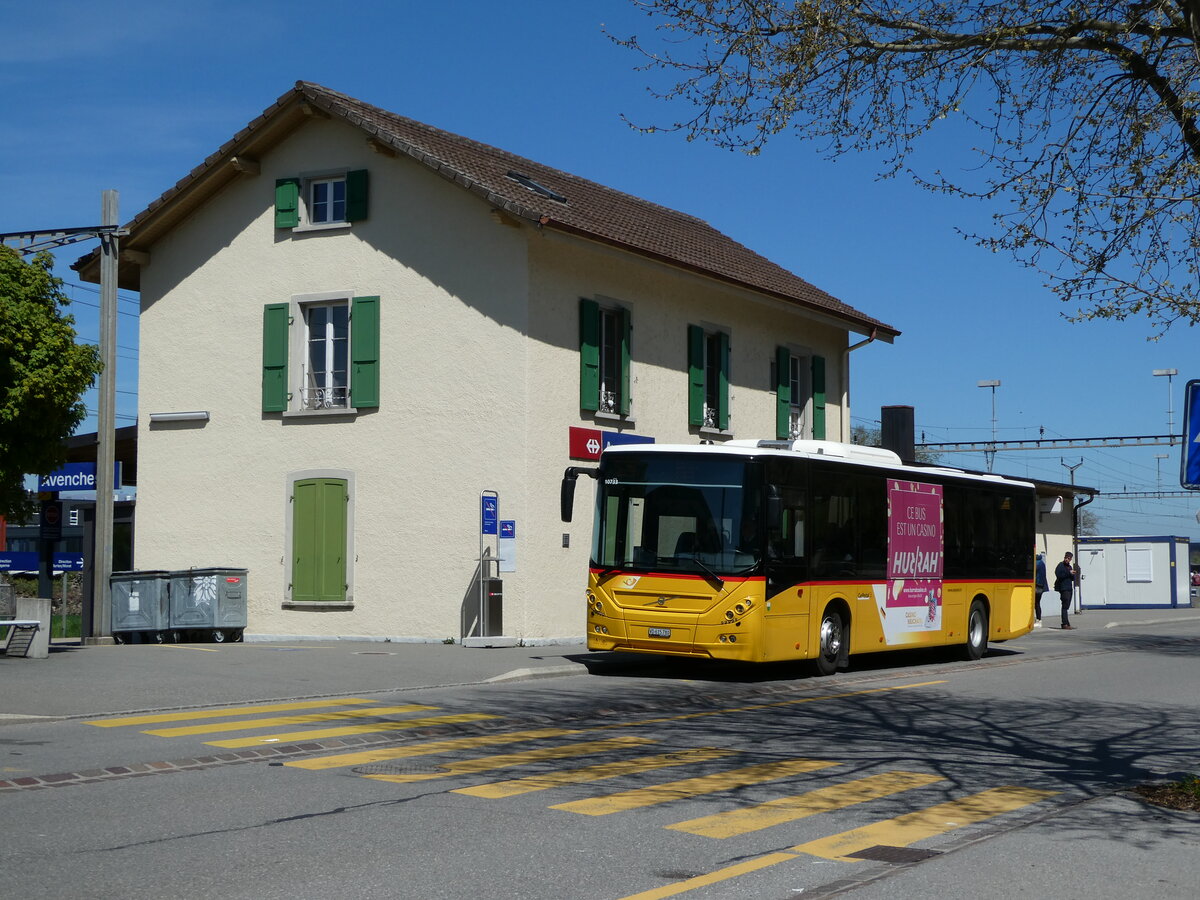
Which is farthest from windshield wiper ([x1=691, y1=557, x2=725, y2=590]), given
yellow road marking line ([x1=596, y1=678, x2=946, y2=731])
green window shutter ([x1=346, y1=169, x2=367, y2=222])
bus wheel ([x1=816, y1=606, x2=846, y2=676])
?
green window shutter ([x1=346, y1=169, x2=367, y2=222])

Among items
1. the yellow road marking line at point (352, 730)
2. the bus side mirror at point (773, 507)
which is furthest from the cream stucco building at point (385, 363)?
the yellow road marking line at point (352, 730)

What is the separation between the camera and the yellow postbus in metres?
16.8

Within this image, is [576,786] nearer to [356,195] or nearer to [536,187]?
[356,195]

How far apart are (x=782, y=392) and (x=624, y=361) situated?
235 inches

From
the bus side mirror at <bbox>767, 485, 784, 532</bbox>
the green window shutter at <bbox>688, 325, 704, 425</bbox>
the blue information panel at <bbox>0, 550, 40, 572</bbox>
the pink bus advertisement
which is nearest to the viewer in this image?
the bus side mirror at <bbox>767, 485, 784, 532</bbox>

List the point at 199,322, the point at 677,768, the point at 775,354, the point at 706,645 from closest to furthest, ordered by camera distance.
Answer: the point at 677,768 < the point at 706,645 < the point at 199,322 < the point at 775,354

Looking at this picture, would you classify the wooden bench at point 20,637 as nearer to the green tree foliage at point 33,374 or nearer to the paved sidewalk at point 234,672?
the paved sidewalk at point 234,672

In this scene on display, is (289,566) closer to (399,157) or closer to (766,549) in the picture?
(399,157)

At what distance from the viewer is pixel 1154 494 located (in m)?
88.6

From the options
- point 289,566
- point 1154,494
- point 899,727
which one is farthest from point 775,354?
point 1154,494

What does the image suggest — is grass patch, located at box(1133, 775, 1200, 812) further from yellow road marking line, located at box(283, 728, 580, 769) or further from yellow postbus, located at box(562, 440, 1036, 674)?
yellow postbus, located at box(562, 440, 1036, 674)

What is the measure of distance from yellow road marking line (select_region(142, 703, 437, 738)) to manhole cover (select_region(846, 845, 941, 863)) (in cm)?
623

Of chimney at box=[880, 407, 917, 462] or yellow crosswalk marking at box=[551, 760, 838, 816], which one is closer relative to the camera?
yellow crosswalk marking at box=[551, 760, 838, 816]

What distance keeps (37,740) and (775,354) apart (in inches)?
828
